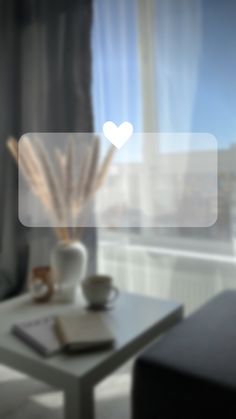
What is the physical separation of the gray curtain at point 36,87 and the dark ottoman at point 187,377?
42.4 inches

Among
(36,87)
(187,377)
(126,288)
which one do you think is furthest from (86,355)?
(36,87)

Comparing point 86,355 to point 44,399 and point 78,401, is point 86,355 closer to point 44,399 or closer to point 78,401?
point 78,401

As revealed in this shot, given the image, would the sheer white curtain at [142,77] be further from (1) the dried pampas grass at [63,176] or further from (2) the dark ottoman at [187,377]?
(2) the dark ottoman at [187,377]

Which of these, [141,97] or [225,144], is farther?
[141,97]

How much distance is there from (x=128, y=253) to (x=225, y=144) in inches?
29.3

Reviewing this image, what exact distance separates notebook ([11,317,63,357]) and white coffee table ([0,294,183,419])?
0.05 feet

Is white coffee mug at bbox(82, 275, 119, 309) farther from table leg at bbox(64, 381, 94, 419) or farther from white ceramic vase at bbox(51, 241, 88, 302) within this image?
table leg at bbox(64, 381, 94, 419)

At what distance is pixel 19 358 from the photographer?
3.19 feet

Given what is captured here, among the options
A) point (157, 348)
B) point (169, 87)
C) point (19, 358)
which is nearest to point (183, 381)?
point (157, 348)

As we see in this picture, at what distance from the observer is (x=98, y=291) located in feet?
4.15

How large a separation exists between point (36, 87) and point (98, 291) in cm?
141

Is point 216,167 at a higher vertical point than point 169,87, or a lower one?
lower

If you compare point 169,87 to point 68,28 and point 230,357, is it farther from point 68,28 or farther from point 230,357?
point 230,357

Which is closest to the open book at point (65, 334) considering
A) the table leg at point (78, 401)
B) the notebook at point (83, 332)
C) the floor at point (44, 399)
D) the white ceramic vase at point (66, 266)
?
the notebook at point (83, 332)
